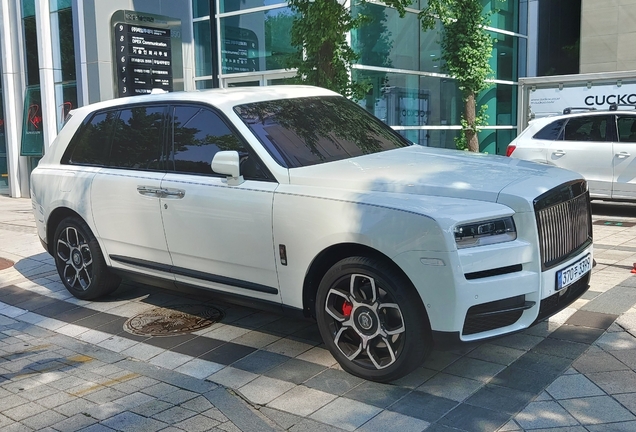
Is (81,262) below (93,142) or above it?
below

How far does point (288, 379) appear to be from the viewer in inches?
176

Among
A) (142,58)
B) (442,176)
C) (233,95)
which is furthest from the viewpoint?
(142,58)

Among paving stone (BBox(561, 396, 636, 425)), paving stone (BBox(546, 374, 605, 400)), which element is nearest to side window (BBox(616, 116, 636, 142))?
paving stone (BBox(546, 374, 605, 400))

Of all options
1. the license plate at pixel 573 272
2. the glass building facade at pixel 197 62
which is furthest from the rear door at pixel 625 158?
the license plate at pixel 573 272

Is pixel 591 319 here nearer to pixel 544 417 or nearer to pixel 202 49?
pixel 544 417

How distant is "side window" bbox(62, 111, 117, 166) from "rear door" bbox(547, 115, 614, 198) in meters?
7.78

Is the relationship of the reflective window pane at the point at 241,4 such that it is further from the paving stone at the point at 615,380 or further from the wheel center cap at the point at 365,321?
the paving stone at the point at 615,380

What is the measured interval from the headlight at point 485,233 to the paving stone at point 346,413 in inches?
43.3

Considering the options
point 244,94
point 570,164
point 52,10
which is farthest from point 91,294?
point 52,10

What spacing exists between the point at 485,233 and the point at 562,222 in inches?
28.7

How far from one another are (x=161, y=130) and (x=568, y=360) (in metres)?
3.65

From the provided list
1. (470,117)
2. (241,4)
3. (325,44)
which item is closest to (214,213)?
(325,44)

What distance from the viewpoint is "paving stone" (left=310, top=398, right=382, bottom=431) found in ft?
12.4

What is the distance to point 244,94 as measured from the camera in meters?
5.49
